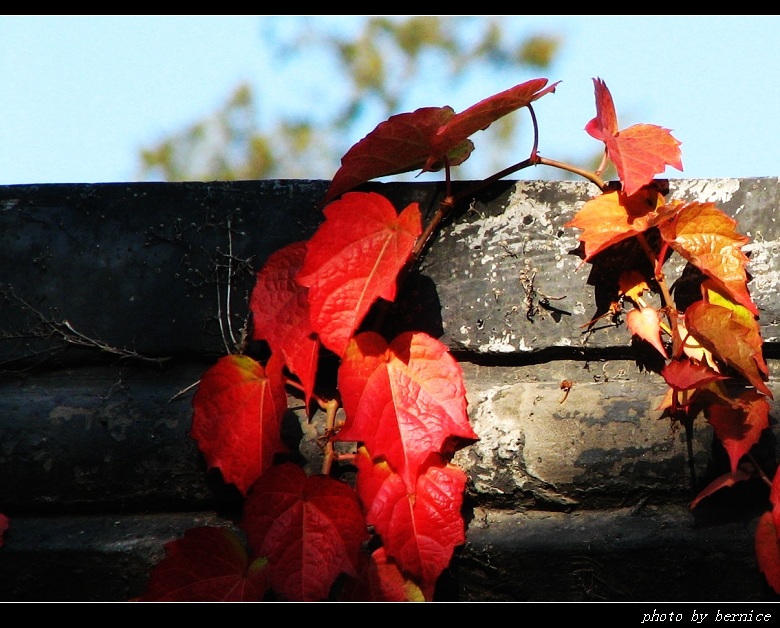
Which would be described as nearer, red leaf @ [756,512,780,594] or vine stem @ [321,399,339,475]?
red leaf @ [756,512,780,594]

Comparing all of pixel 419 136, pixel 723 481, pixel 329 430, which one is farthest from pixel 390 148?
pixel 723 481

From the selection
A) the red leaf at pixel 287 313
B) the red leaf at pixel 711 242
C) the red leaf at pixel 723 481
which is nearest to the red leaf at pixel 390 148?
the red leaf at pixel 287 313

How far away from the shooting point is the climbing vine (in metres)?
1.00

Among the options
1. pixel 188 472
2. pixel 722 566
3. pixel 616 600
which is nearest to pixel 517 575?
pixel 616 600

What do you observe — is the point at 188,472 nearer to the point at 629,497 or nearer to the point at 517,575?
the point at 517,575

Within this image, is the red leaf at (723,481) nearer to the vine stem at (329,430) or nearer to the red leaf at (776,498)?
the red leaf at (776,498)

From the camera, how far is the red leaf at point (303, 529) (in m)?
1.00

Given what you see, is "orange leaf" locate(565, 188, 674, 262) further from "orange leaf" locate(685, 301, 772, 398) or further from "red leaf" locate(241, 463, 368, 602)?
"red leaf" locate(241, 463, 368, 602)

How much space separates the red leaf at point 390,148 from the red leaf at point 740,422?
542 millimetres

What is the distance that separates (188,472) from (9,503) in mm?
271

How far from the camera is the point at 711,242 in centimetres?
104

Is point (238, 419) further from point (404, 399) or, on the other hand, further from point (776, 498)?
point (776, 498)

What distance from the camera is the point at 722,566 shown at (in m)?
0.99

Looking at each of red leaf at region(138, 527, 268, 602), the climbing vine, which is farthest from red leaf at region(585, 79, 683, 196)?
red leaf at region(138, 527, 268, 602)
